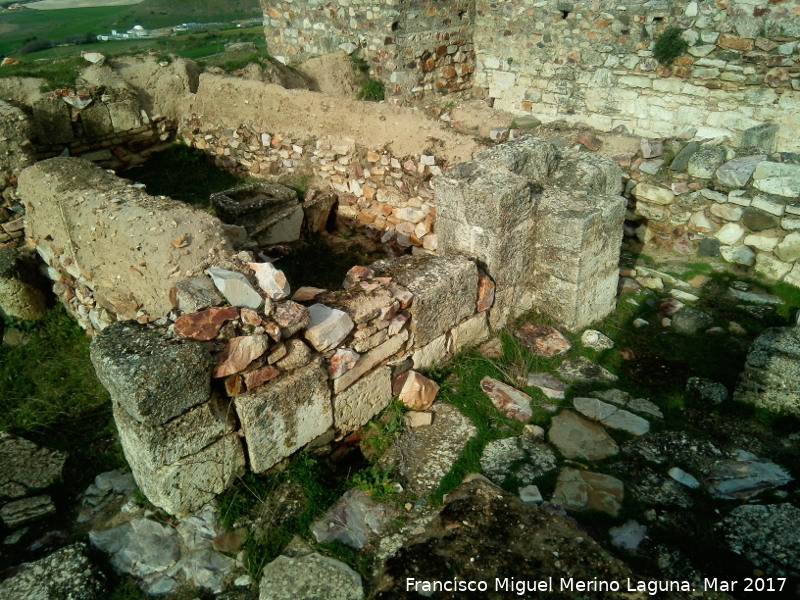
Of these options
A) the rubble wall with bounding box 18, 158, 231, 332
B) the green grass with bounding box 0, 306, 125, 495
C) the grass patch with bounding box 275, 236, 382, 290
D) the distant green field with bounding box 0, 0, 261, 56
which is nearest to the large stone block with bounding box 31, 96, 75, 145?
the rubble wall with bounding box 18, 158, 231, 332

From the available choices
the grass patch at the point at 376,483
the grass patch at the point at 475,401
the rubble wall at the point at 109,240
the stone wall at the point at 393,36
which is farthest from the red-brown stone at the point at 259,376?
the stone wall at the point at 393,36

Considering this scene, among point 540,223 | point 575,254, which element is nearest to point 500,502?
point 575,254

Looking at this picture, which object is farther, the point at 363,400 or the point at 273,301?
the point at 363,400

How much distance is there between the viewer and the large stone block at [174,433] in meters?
3.07

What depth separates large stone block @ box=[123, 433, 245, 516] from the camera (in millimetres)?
3205

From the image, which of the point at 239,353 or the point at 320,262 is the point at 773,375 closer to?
the point at 239,353

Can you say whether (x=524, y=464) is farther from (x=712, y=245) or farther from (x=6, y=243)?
(x=6, y=243)

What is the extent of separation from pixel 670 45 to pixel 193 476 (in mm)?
7843

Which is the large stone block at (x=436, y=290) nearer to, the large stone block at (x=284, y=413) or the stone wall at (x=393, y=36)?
the large stone block at (x=284, y=413)

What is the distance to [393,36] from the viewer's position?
9.36m

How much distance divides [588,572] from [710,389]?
1951 millimetres

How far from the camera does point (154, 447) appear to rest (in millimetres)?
3072

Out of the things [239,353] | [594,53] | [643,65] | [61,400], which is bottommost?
[61,400]

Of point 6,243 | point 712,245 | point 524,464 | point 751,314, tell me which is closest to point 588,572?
point 524,464
